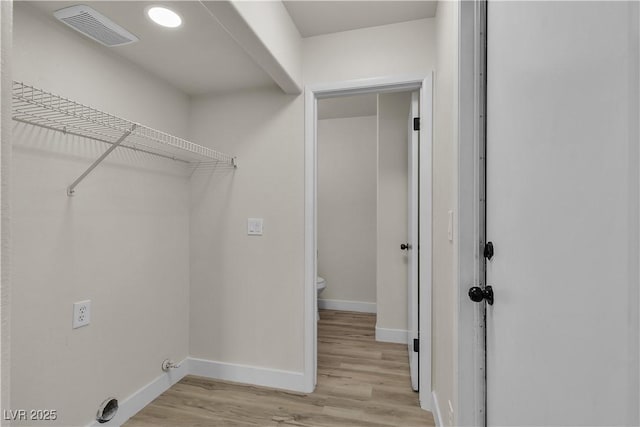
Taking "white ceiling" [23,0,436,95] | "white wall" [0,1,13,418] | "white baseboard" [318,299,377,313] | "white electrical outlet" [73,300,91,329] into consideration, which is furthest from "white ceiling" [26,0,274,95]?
"white baseboard" [318,299,377,313]

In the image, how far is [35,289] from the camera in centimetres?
128

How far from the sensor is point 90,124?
146cm

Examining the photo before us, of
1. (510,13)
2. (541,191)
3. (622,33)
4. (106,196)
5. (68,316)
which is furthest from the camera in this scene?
(106,196)

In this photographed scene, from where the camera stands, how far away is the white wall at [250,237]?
2.02 meters

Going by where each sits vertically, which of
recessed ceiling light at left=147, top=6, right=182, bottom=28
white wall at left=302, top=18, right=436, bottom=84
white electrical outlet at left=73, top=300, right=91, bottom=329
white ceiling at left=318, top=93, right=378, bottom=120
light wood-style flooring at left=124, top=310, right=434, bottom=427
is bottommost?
light wood-style flooring at left=124, top=310, right=434, bottom=427

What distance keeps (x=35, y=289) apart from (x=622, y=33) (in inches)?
77.2

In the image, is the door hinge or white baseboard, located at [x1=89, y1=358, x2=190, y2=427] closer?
the door hinge

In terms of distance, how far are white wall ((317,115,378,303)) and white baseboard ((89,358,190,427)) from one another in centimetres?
201

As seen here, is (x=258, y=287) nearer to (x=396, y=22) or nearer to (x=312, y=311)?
(x=312, y=311)

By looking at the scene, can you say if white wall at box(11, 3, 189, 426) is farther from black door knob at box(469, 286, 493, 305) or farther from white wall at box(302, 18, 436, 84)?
black door knob at box(469, 286, 493, 305)

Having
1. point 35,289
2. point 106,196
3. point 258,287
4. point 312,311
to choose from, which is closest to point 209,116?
point 106,196

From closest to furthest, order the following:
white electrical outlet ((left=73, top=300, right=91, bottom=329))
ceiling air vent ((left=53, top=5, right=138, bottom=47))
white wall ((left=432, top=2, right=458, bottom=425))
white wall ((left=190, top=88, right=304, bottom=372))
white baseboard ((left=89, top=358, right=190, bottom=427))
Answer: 1. white wall ((left=432, top=2, right=458, bottom=425))
2. ceiling air vent ((left=53, top=5, right=138, bottom=47))
3. white electrical outlet ((left=73, top=300, right=91, bottom=329))
4. white baseboard ((left=89, top=358, right=190, bottom=427))
5. white wall ((left=190, top=88, right=304, bottom=372))

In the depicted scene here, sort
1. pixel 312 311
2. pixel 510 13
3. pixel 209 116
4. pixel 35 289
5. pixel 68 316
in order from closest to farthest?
pixel 510 13
pixel 35 289
pixel 68 316
pixel 312 311
pixel 209 116

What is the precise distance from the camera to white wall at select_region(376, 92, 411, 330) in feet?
8.95
